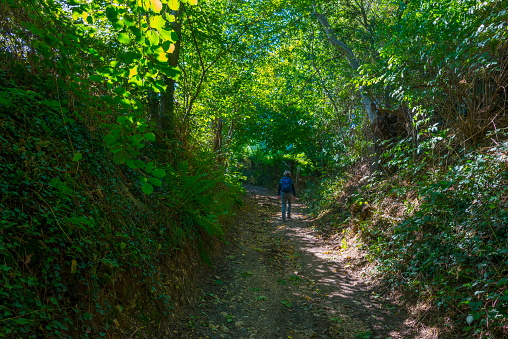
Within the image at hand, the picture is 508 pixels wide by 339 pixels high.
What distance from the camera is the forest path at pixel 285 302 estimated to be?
4000 millimetres

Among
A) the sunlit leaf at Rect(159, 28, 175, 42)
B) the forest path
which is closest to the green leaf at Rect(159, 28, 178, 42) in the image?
the sunlit leaf at Rect(159, 28, 175, 42)

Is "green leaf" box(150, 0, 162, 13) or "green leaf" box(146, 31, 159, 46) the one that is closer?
"green leaf" box(150, 0, 162, 13)

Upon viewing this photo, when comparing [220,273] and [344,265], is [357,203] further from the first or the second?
[220,273]

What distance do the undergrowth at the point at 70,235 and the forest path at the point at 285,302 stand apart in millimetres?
687

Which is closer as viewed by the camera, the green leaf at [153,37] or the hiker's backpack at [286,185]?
the green leaf at [153,37]

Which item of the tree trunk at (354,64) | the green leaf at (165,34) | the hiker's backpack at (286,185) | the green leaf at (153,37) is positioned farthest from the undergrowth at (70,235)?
the tree trunk at (354,64)

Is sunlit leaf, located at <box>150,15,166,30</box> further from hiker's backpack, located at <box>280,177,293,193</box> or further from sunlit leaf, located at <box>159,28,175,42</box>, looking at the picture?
hiker's backpack, located at <box>280,177,293,193</box>

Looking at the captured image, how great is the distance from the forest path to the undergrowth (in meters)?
0.69

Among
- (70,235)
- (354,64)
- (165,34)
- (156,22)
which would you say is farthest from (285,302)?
(354,64)

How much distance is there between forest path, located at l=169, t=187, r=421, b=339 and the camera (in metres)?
4.00

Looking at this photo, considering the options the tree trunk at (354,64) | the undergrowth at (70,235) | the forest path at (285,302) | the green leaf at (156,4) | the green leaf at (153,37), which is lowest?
the forest path at (285,302)

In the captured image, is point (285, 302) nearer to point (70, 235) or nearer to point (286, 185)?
point (70, 235)

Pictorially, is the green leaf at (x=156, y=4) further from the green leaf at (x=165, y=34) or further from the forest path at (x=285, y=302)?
the forest path at (x=285, y=302)

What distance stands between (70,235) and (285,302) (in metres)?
3.53
